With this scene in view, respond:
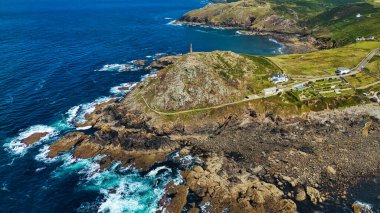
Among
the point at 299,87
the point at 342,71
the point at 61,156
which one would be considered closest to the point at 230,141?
the point at 299,87

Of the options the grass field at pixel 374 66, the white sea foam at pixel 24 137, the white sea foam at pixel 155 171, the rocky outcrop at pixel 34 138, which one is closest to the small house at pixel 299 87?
the grass field at pixel 374 66

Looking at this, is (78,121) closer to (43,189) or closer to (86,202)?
(43,189)

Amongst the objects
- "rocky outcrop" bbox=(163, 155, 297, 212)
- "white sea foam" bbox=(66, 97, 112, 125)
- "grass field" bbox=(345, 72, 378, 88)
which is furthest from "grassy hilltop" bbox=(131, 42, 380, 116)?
"rocky outcrop" bbox=(163, 155, 297, 212)

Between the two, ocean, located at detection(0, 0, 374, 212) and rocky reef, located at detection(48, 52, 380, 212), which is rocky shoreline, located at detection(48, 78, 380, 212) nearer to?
rocky reef, located at detection(48, 52, 380, 212)

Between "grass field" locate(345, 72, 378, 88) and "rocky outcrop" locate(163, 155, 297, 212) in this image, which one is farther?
"grass field" locate(345, 72, 378, 88)

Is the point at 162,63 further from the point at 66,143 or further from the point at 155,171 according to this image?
the point at 155,171

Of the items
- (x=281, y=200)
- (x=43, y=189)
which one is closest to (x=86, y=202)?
(x=43, y=189)

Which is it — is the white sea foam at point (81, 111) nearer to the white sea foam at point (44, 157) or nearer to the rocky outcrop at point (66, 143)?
the rocky outcrop at point (66, 143)
